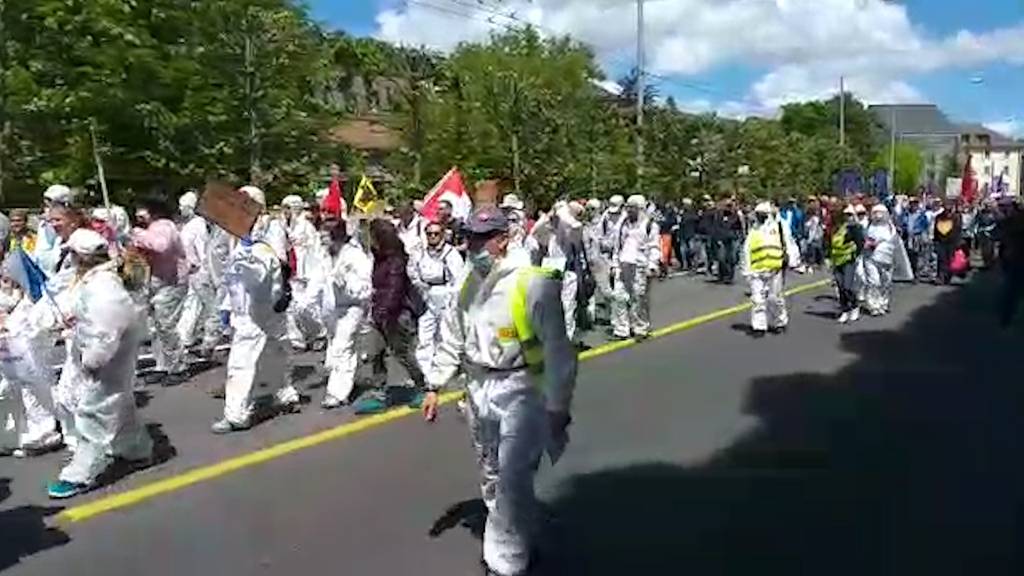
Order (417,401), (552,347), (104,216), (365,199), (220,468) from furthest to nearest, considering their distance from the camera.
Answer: (365,199), (104,216), (417,401), (220,468), (552,347)

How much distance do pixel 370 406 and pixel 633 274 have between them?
235 inches

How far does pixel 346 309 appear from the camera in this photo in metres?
11.1

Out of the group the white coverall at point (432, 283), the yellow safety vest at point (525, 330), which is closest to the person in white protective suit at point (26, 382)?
the white coverall at point (432, 283)

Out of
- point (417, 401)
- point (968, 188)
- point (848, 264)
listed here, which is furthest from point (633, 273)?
point (968, 188)

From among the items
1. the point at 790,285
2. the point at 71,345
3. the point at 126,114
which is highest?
the point at 126,114

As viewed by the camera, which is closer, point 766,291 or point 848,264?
point 766,291

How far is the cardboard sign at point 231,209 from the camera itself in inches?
403

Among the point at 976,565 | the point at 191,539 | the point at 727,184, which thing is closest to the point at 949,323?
the point at 976,565

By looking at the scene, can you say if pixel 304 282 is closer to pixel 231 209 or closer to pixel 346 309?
pixel 346 309

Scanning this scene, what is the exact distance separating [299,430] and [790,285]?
17.9 meters

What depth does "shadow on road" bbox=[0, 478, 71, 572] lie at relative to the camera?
6.69m

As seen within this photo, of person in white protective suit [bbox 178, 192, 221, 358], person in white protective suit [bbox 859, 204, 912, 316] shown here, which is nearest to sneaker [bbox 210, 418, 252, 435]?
person in white protective suit [bbox 178, 192, 221, 358]

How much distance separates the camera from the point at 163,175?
27.7 m

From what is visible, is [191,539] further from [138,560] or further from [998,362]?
[998,362]
